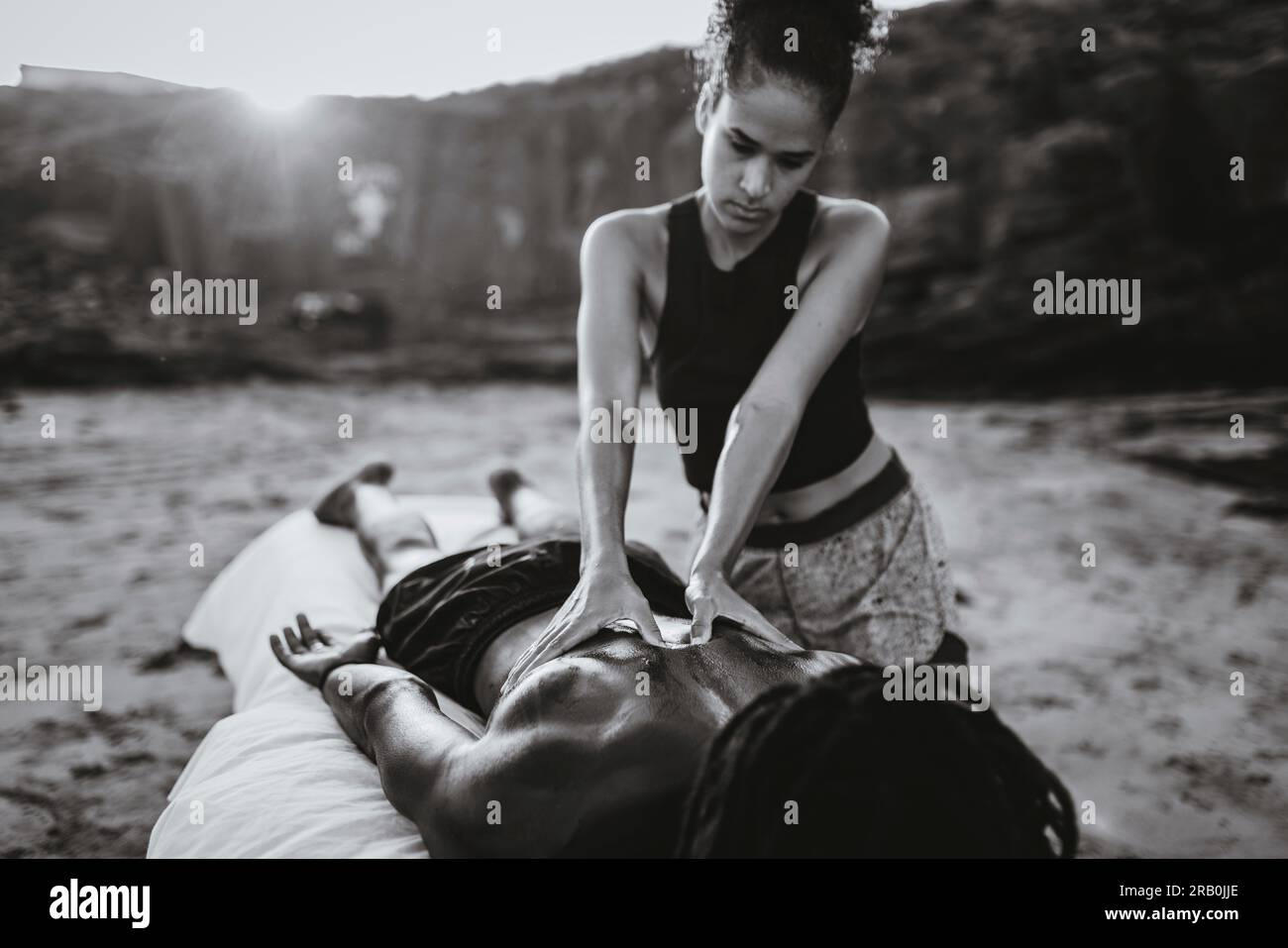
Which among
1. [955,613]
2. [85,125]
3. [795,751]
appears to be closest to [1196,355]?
[955,613]

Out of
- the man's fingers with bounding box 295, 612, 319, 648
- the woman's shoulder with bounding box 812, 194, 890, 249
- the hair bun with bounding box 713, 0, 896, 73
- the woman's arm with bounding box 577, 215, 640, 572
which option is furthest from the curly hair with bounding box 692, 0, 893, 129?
the man's fingers with bounding box 295, 612, 319, 648

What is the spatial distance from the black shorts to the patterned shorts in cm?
18

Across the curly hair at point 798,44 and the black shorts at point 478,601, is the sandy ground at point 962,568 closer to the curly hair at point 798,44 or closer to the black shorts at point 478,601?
the black shorts at point 478,601

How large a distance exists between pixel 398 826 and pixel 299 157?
429 inches

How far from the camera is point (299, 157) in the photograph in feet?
34.2

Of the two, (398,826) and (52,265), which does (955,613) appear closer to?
(398,826)

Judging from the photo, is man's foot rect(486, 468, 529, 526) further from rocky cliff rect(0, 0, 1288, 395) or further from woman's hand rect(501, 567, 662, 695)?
rocky cliff rect(0, 0, 1288, 395)

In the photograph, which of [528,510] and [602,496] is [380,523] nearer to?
[528,510]

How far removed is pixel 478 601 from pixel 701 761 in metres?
0.74

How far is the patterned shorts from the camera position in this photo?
1545 mm

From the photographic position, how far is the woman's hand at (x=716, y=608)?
1171 millimetres

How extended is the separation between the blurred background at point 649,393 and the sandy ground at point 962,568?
0.6 inches

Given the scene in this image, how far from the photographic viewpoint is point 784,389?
1.37 m

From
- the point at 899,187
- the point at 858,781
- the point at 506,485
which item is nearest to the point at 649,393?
the point at 899,187
